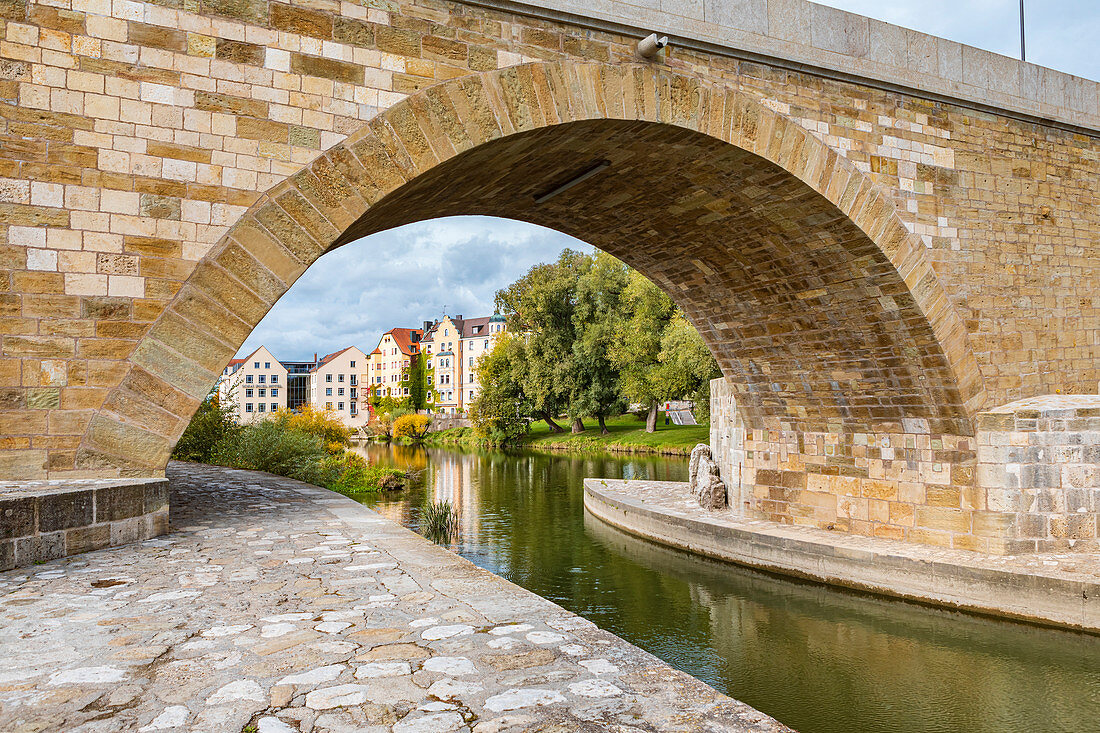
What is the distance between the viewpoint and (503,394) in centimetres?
3095

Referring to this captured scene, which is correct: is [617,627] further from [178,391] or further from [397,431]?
[397,431]

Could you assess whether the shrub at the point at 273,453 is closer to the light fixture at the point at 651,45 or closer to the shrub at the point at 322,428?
the shrub at the point at 322,428

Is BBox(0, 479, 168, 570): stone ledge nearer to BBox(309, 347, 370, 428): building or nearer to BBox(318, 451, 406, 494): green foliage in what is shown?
BBox(318, 451, 406, 494): green foliage

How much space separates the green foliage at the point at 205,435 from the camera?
13.7 metres

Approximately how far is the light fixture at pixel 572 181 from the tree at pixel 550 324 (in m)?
20.9

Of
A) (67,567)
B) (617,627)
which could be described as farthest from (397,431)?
(67,567)

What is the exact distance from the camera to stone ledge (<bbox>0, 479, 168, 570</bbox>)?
3.75m

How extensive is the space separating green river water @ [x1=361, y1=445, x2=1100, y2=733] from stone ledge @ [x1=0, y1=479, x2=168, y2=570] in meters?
4.19

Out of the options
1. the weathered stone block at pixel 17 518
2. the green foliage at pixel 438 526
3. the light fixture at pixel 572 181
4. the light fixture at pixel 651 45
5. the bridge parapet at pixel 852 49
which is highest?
the bridge parapet at pixel 852 49

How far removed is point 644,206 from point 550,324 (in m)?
21.8

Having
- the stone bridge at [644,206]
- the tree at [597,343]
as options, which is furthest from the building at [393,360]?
the stone bridge at [644,206]

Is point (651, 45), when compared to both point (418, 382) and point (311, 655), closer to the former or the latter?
point (311, 655)

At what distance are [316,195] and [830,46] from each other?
4.89m

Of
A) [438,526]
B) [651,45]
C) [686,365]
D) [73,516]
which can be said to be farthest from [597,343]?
[73,516]
